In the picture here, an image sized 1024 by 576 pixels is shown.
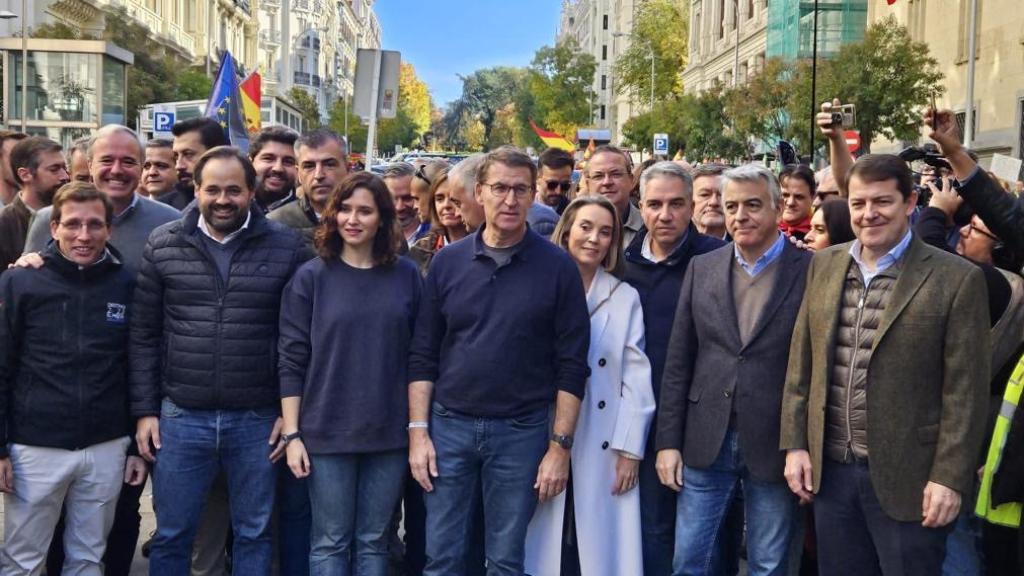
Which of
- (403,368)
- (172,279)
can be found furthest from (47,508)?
(403,368)

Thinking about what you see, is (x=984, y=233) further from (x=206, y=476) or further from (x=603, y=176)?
(x=206, y=476)

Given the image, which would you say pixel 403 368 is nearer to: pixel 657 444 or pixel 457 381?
pixel 457 381

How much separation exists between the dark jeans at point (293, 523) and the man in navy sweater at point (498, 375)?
0.71m

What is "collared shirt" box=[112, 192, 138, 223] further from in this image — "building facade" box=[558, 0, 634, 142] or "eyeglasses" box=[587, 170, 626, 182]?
"building facade" box=[558, 0, 634, 142]

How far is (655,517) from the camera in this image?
502 centimetres

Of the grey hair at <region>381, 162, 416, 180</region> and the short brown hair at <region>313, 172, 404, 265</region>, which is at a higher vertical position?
the grey hair at <region>381, 162, 416, 180</region>

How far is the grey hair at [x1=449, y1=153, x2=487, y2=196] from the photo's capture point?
5988mm

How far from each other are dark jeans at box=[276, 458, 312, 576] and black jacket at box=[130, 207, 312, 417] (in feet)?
1.49

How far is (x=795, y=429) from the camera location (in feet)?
14.4

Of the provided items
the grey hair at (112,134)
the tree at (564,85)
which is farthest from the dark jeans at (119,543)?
the tree at (564,85)

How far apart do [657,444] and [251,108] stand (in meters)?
12.4

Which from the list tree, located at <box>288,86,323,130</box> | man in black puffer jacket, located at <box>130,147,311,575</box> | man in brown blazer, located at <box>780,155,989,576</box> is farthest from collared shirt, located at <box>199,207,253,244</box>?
tree, located at <box>288,86,323,130</box>

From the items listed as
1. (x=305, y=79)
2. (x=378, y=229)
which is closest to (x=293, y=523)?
(x=378, y=229)

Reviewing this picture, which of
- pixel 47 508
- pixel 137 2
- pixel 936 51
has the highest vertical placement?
pixel 137 2
